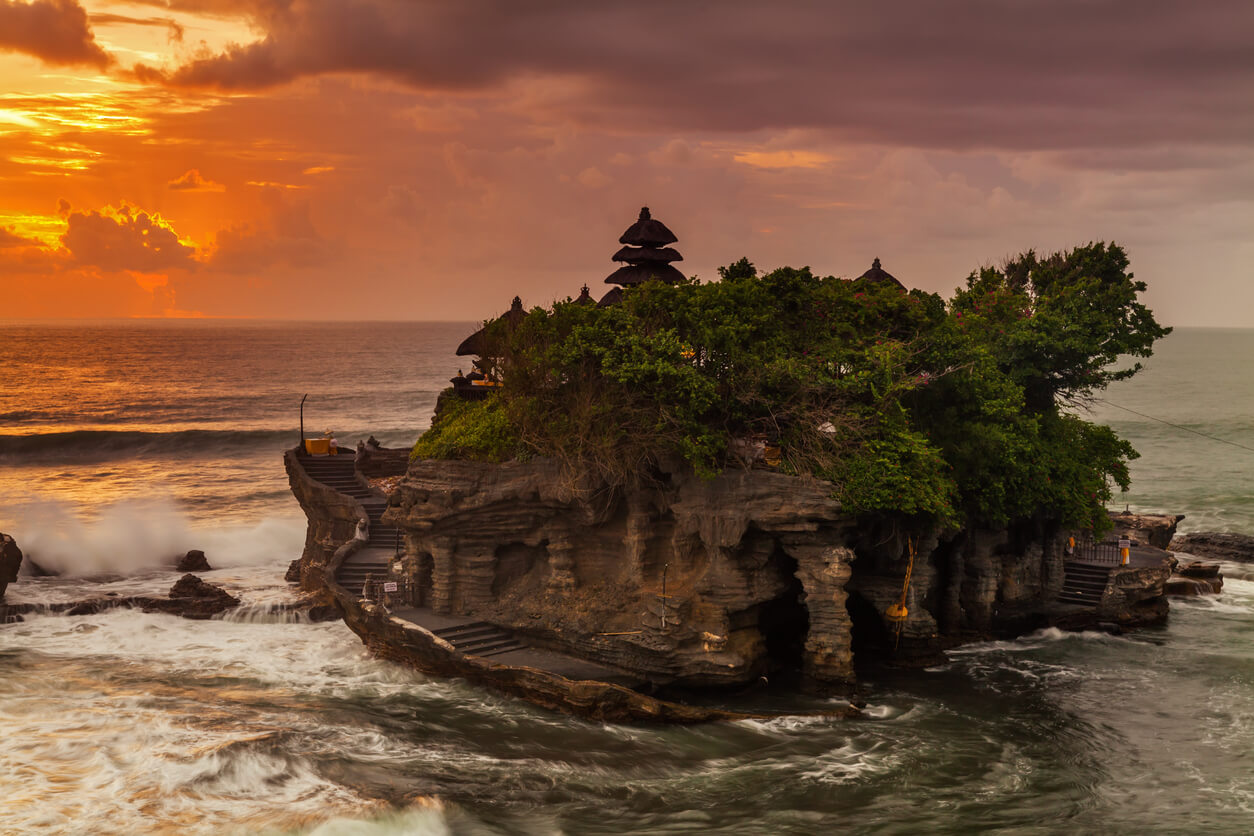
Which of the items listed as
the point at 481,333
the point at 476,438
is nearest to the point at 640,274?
the point at 481,333

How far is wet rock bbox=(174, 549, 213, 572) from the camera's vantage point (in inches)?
1918

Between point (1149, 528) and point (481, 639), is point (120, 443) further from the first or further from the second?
point (1149, 528)

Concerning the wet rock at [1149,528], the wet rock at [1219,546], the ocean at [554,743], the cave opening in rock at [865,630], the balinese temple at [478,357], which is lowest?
the ocean at [554,743]

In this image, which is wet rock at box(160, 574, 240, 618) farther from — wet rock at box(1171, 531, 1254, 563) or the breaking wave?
the breaking wave

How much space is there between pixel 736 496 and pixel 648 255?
1263 centimetres

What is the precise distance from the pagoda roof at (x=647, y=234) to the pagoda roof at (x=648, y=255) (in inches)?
7.7

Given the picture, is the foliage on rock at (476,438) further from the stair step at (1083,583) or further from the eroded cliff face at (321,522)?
the stair step at (1083,583)

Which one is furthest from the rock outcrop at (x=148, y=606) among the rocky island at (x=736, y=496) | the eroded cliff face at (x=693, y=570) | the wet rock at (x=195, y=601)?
the eroded cliff face at (x=693, y=570)

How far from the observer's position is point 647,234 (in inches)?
1483

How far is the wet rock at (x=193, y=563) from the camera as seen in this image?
160ft

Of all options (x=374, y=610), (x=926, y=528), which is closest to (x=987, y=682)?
(x=926, y=528)

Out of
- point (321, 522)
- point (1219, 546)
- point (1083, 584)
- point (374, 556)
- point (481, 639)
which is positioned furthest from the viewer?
point (1219, 546)

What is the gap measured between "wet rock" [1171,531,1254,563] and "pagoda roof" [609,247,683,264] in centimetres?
2553

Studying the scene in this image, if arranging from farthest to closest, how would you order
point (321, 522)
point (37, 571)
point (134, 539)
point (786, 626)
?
point (134, 539) < point (37, 571) < point (321, 522) < point (786, 626)
